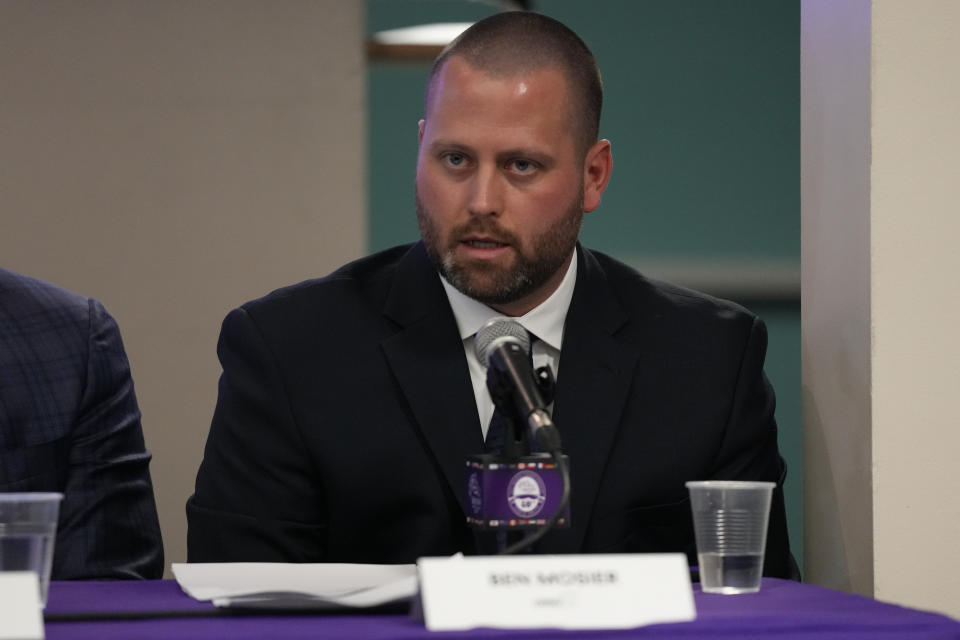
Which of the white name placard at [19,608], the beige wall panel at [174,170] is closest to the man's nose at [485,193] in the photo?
the white name placard at [19,608]

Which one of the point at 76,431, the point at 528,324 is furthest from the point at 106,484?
the point at 528,324

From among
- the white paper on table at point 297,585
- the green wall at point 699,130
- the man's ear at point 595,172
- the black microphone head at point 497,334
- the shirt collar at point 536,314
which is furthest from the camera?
the green wall at point 699,130

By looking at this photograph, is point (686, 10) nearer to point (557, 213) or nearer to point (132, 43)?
point (132, 43)

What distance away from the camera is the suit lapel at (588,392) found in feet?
5.29

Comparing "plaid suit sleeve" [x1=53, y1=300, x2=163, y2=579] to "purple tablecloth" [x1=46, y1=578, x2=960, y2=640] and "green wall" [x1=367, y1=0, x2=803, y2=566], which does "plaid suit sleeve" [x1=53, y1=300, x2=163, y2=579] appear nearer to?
"purple tablecloth" [x1=46, y1=578, x2=960, y2=640]

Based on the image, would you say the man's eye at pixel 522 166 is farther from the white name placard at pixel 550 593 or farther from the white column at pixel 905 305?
the white name placard at pixel 550 593

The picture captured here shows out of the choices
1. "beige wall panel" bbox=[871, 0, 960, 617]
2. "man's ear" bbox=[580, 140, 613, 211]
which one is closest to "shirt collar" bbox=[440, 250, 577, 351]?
"man's ear" bbox=[580, 140, 613, 211]

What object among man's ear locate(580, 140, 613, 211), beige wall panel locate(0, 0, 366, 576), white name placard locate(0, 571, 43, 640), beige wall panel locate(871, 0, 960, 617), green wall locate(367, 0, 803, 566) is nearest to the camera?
white name placard locate(0, 571, 43, 640)

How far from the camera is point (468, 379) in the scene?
167 cm

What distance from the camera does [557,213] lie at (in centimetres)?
174

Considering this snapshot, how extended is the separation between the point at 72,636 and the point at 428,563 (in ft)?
0.86

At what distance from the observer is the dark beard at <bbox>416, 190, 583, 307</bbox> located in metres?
1.66

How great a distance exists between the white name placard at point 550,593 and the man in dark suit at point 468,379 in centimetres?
60

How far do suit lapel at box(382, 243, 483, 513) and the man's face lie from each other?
0.07 m
